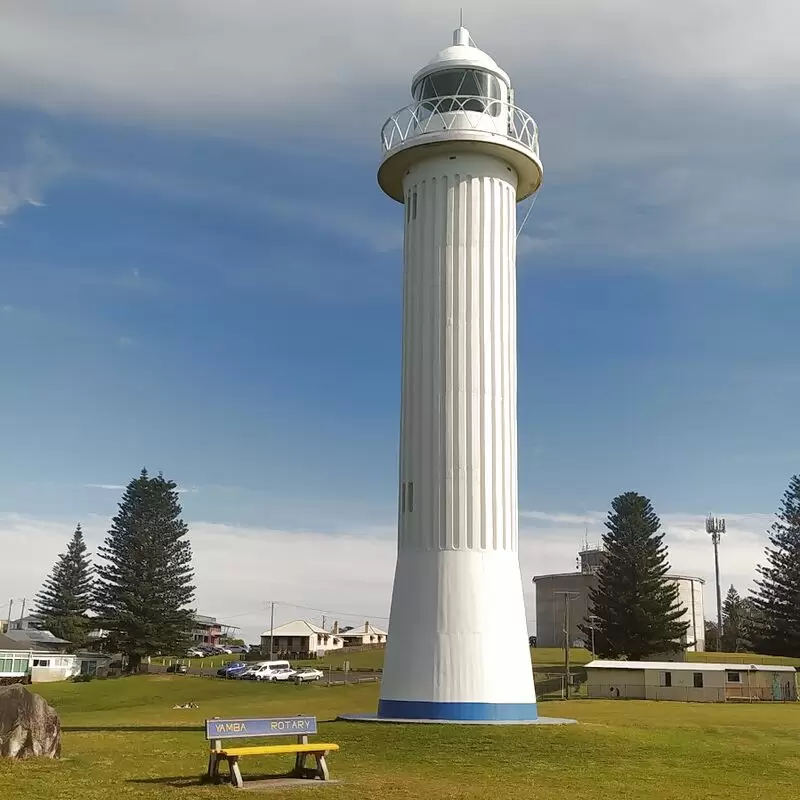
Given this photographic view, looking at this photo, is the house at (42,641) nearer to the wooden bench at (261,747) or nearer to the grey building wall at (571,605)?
the grey building wall at (571,605)

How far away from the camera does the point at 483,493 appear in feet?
80.6

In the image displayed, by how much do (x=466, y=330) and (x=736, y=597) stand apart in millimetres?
127911

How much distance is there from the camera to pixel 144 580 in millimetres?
73750

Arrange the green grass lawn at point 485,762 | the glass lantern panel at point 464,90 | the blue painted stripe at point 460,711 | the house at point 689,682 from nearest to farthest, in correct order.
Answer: the green grass lawn at point 485,762 < the blue painted stripe at point 460,711 < the glass lantern panel at point 464,90 < the house at point 689,682

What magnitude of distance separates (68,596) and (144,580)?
24263 millimetres

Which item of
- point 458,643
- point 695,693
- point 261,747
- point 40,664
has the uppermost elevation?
point 458,643

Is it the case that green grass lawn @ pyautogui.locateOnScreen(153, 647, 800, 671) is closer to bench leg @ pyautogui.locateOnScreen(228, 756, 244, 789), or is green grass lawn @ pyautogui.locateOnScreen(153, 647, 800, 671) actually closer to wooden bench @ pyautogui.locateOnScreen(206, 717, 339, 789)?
wooden bench @ pyautogui.locateOnScreen(206, 717, 339, 789)

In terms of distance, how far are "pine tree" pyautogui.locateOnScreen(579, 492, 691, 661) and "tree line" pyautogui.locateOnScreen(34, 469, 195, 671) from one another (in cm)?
3185

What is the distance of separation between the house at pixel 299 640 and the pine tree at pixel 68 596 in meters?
20.6

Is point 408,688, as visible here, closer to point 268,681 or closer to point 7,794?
point 7,794

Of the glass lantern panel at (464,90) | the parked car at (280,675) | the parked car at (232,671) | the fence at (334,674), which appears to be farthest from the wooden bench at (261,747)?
the parked car at (232,671)

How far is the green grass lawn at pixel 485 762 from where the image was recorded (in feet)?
44.7

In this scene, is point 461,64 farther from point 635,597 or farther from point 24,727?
point 635,597

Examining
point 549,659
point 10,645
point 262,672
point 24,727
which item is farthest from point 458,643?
Answer: point 10,645
